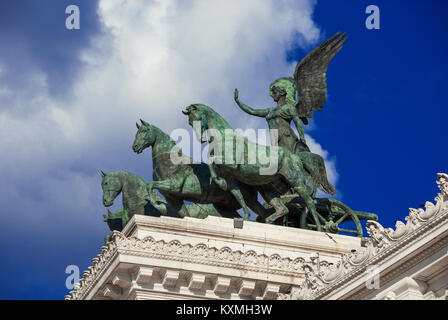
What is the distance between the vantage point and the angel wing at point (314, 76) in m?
31.9

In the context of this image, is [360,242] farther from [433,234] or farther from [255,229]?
[433,234]

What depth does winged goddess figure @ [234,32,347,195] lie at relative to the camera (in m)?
30.6

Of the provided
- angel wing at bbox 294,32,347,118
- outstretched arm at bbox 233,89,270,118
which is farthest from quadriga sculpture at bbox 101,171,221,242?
Result: angel wing at bbox 294,32,347,118

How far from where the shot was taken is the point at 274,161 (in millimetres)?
27922

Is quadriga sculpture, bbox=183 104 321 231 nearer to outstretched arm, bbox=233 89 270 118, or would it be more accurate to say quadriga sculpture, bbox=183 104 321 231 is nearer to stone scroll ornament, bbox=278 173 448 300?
outstretched arm, bbox=233 89 270 118

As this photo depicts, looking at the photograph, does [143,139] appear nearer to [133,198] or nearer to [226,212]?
[133,198]

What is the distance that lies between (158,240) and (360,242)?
225 inches

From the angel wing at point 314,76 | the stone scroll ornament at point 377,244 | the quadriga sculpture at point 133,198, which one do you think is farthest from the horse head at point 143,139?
the stone scroll ornament at point 377,244

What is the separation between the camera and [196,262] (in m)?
23.9

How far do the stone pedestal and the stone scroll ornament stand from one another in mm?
2006

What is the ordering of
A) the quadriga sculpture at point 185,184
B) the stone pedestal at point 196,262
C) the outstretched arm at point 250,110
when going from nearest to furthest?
the stone pedestal at point 196,262 → the quadriga sculpture at point 185,184 → the outstretched arm at point 250,110

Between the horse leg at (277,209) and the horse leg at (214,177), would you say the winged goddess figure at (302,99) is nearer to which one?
the horse leg at (277,209)

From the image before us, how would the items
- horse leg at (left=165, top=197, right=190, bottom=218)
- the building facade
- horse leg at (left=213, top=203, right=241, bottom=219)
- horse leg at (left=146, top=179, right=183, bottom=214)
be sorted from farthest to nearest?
horse leg at (left=213, top=203, right=241, bottom=219)
horse leg at (left=165, top=197, right=190, bottom=218)
horse leg at (left=146, top=179, right=183, bottom=214)
the building facade

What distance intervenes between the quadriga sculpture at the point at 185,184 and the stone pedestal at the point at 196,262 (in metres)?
2.06
